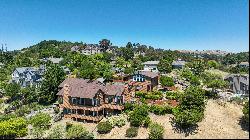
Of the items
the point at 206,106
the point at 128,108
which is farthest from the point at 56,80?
the point at 206,106

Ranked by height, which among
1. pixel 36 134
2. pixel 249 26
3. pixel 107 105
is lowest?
pixel 36 134

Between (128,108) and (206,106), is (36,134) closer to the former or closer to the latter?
(128,108)

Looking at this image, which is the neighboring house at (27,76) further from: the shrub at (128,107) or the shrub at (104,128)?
the shrub at (104,128)

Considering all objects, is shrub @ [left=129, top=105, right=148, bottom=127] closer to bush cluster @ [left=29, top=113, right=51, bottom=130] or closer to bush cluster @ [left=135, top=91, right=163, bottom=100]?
bush cluster @ [left=135, top=91, right=163, bottom=100]

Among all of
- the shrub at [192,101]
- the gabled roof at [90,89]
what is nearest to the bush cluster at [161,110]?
the shrub at [192,101]

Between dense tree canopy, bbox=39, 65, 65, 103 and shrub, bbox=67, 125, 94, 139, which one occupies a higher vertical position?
dense tree canopy, bbox=39, 65, 65, 103

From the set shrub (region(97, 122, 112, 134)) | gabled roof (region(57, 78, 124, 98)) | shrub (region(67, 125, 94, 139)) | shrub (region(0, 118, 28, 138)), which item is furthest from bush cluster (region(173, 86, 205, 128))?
shrub (region(0, 118, 28, 138))

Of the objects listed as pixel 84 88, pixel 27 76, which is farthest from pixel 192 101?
pixel 27 76
